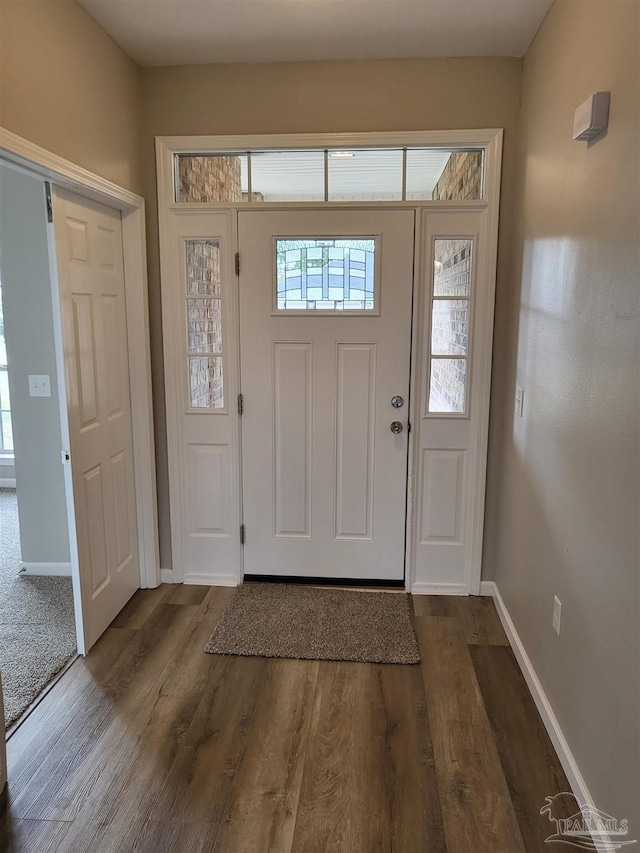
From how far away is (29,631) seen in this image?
264cm

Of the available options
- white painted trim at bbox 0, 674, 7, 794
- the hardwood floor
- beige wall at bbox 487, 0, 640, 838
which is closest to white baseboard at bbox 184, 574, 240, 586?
the hardwood floor

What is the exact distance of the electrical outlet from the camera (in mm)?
1953

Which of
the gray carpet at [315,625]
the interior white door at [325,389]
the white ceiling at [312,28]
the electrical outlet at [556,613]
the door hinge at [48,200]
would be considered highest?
the white ceiling at [312,28]

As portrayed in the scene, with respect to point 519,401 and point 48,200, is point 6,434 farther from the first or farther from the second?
point 519,401

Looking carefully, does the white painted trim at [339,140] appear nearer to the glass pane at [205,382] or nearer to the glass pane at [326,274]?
the glass pane at [326,274]

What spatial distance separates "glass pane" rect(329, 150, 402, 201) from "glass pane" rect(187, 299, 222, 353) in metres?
0.85

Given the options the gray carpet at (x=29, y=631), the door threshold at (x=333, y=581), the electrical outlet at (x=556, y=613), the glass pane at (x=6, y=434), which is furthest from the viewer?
the glass pane at (x=6, y=434)

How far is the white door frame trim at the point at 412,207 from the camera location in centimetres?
263

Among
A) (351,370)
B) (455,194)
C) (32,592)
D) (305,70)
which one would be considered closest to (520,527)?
(351,370)

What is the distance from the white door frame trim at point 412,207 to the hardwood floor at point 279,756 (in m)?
0.66

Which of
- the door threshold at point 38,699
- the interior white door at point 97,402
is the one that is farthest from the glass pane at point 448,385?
the door threshold at point 38,699

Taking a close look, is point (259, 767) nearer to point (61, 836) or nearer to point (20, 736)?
point (61, 836)

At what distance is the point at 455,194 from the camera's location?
2727 millimetres

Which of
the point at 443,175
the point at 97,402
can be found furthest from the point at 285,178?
the point at 97,402
